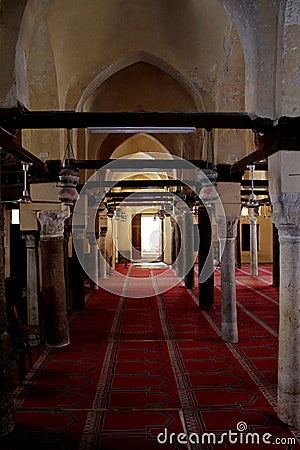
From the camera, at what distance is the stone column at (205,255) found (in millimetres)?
13727

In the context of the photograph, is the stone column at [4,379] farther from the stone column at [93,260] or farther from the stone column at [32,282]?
the stone column at [93,260]

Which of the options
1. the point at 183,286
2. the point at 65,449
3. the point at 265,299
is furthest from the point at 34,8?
the point at 183,286

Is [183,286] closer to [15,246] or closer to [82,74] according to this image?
[15,246]

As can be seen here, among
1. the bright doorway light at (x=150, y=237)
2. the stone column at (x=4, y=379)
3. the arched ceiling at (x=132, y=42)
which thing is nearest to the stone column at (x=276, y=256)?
the arched ceiling at (x=132, y=42)

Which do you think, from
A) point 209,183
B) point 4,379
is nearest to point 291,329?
point 209,183

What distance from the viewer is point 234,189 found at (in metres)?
10.2

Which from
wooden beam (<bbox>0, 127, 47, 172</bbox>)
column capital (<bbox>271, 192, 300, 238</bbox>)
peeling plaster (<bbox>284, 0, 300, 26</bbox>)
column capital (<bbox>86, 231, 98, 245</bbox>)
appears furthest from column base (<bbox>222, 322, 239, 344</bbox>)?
column capital (<bbox>86, 231, 98, 245</bbox>)

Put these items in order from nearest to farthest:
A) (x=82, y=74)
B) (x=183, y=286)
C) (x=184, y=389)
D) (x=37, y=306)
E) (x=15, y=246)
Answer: (x=184, y=389) → (x=82, y=74) → (x=37, y=306) → (x=15, y=246) → (x=183, y=286)

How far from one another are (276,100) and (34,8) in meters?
3.46

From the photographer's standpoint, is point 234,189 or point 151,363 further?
point 234,189

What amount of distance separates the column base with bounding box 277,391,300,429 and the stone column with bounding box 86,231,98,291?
42.9ft

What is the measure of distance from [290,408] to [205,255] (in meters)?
8.18

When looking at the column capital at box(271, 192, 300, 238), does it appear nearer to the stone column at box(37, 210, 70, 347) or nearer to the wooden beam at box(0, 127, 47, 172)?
the wooden beam at box(0, 127, 47, 172)

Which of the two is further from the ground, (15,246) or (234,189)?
(234,189)
